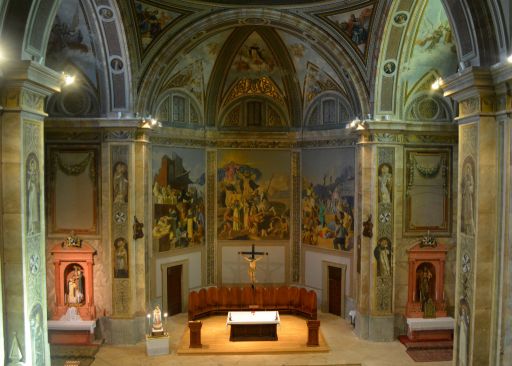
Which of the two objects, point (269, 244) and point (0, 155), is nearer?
point (0, 155)

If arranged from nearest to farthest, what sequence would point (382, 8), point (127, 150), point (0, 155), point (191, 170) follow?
point (0, 155) < point (382, 8) < point (127, 150) < point (191, 170)

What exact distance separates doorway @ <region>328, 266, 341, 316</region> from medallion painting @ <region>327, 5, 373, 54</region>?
9107mm

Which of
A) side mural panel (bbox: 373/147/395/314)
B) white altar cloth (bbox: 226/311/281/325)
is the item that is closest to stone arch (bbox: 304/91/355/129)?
side mural panel (bbox: 373/147/395/314)

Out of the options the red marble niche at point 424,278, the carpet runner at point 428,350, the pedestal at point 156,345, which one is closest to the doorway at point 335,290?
the red marble niche at point 424,278

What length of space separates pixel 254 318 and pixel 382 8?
37.6ft

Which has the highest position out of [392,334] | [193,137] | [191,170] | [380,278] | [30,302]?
[193,137]

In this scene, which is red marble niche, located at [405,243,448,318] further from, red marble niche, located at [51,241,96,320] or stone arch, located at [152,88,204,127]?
red marble niche, located at [51,241,96,320]

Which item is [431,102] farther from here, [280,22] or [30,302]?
[30,302]

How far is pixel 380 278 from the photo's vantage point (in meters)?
17.6

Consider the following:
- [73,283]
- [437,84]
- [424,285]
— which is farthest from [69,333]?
[437,84]

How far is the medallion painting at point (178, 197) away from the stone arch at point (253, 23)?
2943mm

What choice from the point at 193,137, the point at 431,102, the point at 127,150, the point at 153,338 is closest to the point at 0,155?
the point at 127,150

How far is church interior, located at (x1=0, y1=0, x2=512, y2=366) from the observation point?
1650 cm

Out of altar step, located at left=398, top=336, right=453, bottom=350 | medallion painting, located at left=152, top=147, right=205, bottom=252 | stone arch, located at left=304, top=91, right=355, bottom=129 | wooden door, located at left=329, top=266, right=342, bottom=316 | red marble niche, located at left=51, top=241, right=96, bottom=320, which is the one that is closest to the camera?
altar step, located at left=398, top=336, right=453, bottom=350
